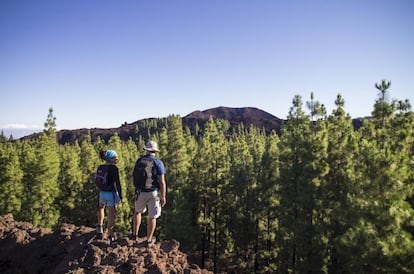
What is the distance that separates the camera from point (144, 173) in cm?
718

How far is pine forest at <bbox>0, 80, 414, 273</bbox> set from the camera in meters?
8.34

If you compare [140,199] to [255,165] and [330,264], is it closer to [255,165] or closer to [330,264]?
[330,264]

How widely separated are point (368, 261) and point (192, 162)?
21101mm

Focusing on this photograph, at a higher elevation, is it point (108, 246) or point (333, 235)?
point (108, 246)

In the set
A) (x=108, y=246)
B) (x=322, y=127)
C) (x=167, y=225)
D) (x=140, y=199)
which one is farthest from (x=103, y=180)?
(x=167, y=225)

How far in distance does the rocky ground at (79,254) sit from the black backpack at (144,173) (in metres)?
1.69

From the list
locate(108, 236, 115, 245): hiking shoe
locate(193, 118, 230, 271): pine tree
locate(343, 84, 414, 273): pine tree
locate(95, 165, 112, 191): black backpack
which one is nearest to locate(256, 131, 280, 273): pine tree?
locate(193, 118, 230, 271): pine tree

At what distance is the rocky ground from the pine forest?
211 inches

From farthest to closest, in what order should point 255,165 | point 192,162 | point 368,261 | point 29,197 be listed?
point 192,162
point 255,165
point 29,197
point 368,261

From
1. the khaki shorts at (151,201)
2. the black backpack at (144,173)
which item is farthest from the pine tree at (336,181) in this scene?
the black backpack at (144,173)

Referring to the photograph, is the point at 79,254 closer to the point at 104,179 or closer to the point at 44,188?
the point at 104,179

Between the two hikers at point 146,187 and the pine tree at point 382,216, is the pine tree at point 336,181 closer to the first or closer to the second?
the pine tree at point 382,216

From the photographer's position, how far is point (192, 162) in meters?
28.3

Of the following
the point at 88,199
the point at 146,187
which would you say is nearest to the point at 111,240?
the point at 146,187
